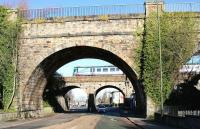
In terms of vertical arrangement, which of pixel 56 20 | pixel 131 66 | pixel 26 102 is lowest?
pixel 26 102

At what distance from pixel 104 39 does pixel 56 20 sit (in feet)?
15.7

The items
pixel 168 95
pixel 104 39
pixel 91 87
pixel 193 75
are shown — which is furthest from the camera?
pixel 91 87

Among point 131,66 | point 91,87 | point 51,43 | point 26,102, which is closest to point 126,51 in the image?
→ point 131,66

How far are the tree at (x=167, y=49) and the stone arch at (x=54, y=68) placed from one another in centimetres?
184

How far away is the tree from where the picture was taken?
39281mm

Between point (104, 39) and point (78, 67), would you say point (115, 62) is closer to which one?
point (104, 39)

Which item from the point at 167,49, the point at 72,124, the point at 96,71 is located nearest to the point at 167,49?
the point at 167,49

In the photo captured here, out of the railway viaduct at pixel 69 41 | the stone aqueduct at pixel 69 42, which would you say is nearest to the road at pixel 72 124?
the railway viaduct at pixel 69 41

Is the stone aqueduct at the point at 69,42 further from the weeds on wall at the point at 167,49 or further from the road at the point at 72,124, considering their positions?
the road at the point at 72,124

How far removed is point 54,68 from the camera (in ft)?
157

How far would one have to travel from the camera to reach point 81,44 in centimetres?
4203

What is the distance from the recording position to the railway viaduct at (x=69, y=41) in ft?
135

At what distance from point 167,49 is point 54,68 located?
13.4 m

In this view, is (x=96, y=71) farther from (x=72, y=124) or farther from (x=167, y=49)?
(x=72, y=124)
